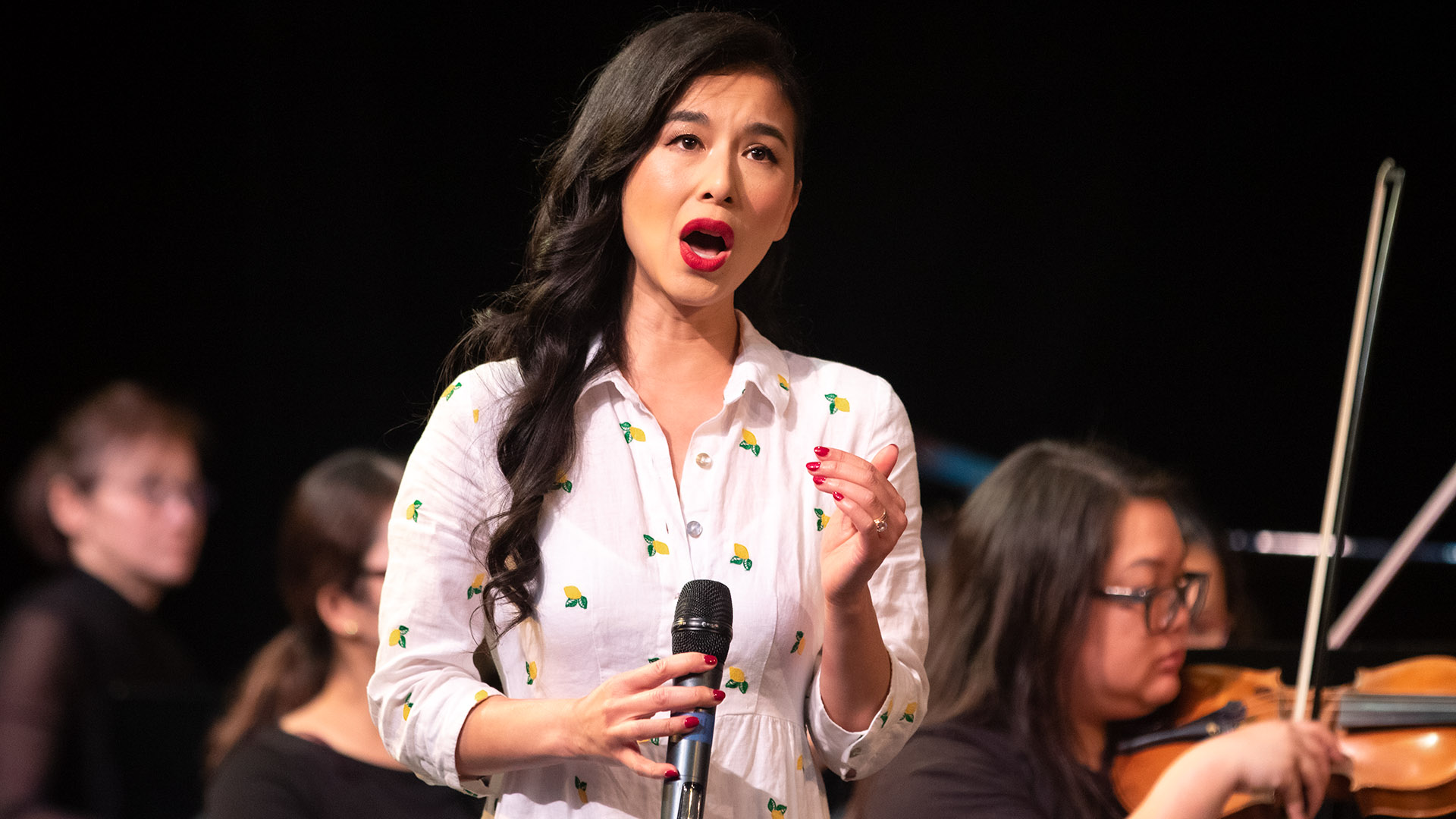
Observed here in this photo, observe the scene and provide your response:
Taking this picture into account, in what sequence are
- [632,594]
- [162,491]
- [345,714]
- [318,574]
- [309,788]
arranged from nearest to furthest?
[632,594]
[309,788]
[345,714]
[318,574]
[162,491]

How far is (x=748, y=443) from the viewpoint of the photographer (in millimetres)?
1242

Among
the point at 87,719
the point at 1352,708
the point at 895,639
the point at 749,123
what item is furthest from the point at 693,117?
the point at 87,719

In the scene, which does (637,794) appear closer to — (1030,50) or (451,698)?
(451,698)

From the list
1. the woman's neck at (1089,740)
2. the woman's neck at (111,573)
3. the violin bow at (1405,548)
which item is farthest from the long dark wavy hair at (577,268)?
the woman's neck at (111,573)

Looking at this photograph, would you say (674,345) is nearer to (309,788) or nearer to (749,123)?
(749,123)

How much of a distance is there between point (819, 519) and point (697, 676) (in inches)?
12.7

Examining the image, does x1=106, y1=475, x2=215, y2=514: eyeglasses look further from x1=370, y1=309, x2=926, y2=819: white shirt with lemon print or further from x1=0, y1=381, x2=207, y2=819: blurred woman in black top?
x1=370, y1=309, x2=926, y2=819: white shirt with lemon print

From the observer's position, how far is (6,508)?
3906 mm

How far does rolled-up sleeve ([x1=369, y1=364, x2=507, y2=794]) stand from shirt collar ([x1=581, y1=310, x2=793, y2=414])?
0.12 m

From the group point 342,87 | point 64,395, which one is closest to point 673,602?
point 342,87

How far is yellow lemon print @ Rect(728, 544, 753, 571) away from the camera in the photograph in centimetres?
A: 117

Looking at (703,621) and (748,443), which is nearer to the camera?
(703,621)

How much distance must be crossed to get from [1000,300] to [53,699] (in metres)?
2.46

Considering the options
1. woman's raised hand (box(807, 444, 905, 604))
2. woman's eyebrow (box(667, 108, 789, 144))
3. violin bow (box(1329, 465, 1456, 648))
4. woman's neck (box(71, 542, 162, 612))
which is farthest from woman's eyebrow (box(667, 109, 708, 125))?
woman's neck (box(71, 542, 162, 612))
